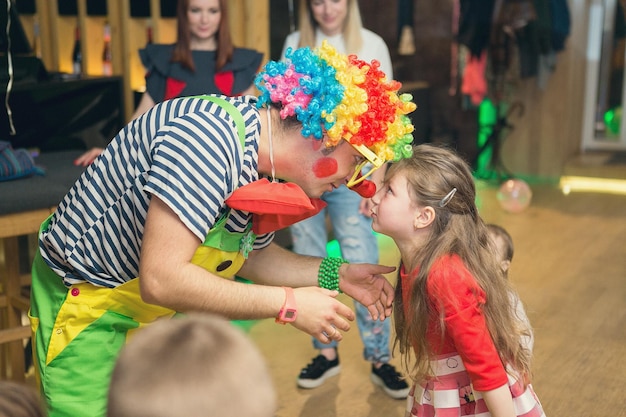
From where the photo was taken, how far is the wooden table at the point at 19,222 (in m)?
2.57

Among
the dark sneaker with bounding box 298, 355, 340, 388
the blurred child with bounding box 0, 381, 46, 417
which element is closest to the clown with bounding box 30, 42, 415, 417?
the blurred child with bounding box 0, 381, 46, 417

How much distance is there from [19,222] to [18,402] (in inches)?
62.6

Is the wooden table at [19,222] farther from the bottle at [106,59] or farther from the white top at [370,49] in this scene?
the bottle at [106,59]

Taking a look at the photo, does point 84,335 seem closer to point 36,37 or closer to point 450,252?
point 450,252

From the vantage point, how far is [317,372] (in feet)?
10.4

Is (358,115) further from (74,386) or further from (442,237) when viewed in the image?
(74,386)

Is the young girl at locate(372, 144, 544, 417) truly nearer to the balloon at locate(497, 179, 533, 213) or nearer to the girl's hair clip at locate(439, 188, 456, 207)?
the girl's hair clip at locate(439, 188, 456, 207)

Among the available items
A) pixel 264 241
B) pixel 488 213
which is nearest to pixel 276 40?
pixel 488 213

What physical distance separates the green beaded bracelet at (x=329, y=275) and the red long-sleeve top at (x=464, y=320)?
257 millimetres

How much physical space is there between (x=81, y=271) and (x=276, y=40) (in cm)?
325

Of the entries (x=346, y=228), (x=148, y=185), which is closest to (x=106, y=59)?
(x=346, y=228)

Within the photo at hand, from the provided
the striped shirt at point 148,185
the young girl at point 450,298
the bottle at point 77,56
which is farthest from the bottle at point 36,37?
the young girl at point 450,298

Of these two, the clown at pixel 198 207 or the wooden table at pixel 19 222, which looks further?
the wooden table at pixel 19 222

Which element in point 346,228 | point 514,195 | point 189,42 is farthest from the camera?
point 514,195
